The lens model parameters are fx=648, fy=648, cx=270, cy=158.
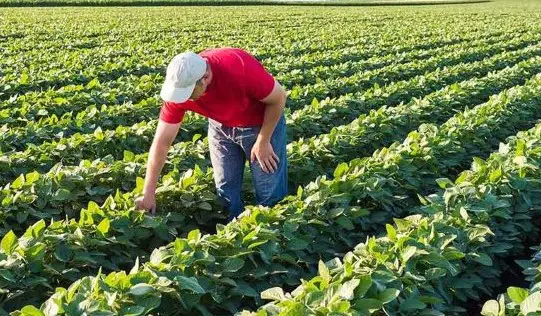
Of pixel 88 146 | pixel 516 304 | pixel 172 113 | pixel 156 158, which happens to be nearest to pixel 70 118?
pixel 88 146

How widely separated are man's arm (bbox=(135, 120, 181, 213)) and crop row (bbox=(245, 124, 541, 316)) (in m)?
1.30

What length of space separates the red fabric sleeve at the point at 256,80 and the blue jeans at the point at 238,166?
1.41 feet

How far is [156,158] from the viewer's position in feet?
13.3

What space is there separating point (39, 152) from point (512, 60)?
10980 mm

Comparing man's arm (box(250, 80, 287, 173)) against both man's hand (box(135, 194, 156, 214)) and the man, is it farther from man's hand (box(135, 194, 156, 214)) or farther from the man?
man's hand (box(135, 194, 156, 214))

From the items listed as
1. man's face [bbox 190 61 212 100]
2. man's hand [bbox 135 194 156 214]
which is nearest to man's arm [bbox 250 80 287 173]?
man's face [bbox 190 61 212 100]

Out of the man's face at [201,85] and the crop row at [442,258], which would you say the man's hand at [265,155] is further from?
the crop row at [442,258]

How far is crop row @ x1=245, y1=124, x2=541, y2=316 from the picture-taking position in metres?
2.80

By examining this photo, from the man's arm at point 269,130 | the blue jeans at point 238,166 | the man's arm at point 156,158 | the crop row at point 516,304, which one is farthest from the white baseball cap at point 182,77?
the crop row at point 516,304

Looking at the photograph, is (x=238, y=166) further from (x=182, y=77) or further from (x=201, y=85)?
(x=182, y=77)

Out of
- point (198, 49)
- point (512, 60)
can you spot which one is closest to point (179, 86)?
point (512, 60)

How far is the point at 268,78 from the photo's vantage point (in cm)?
390

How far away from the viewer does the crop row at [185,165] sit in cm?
454

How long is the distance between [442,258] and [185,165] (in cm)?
303
